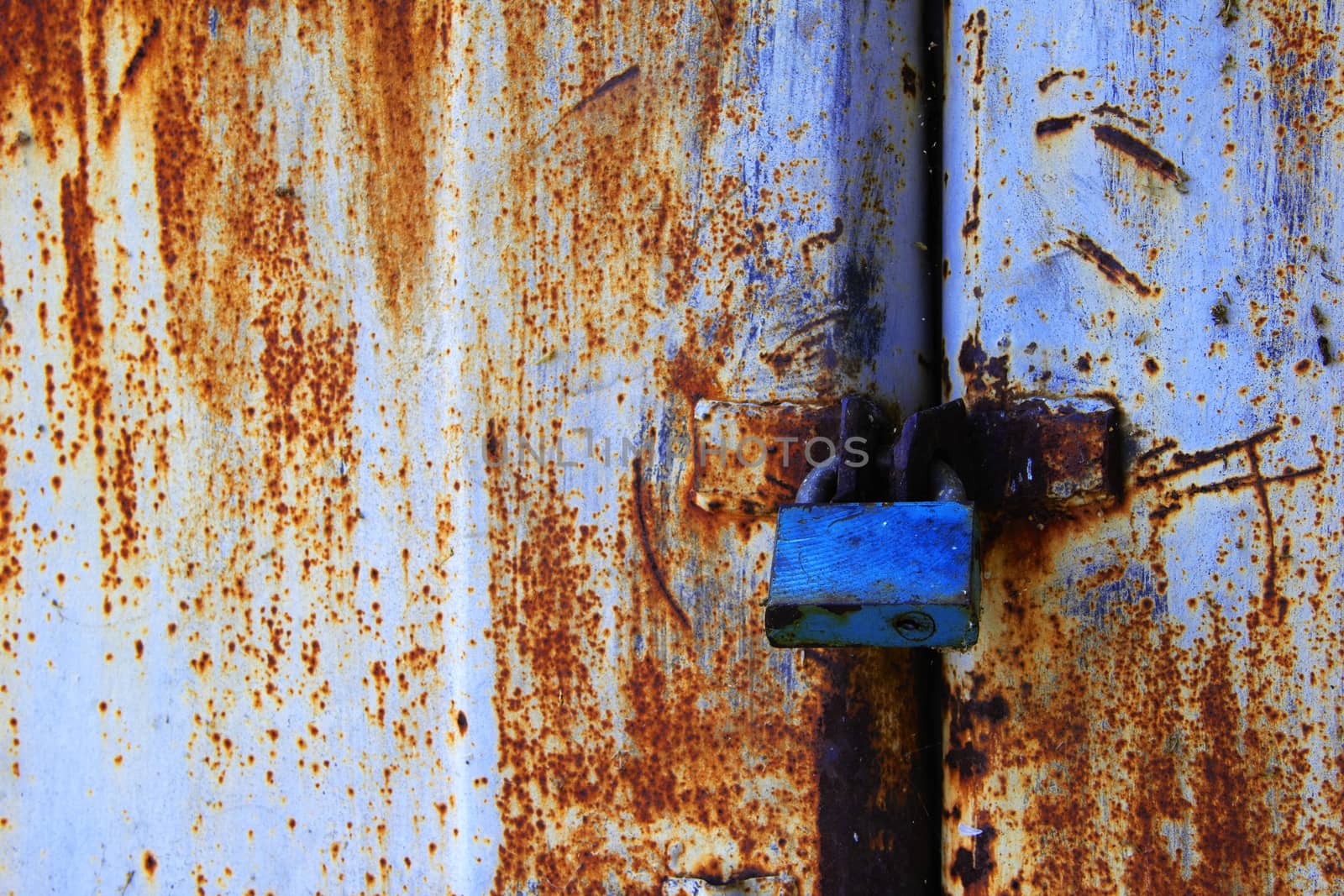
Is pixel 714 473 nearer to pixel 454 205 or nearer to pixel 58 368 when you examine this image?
pixel 454 205

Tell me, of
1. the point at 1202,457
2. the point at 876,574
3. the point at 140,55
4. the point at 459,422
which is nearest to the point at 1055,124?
the point at 1202,457

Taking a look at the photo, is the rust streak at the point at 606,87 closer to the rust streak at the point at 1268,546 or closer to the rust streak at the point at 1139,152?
the rust streak at the point at 1139,152

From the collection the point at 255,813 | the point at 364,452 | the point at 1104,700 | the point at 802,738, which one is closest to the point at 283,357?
the point at 364,452

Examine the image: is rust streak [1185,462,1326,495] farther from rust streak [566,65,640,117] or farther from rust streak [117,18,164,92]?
rust streak [117,18,164,92]

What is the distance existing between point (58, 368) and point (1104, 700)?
3.01 feet

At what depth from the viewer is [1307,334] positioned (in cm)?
60

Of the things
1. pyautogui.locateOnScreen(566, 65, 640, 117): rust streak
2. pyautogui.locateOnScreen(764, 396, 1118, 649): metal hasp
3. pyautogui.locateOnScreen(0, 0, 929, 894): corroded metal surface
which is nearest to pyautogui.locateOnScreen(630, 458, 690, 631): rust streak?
pyautogui.locateOnScreen(0, 0, 929, 894): corroded metal surface

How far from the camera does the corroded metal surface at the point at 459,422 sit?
0.66 metres

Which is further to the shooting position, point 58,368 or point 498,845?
point 58,368

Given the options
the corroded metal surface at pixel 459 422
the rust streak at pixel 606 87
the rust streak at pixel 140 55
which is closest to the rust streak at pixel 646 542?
Result: the corroded metal surface at pixel 459 422

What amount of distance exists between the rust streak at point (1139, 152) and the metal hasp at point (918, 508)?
0.51 feet

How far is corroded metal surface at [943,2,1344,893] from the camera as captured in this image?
0.59 m

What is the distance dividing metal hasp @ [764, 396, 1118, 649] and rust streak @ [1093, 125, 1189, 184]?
0.16m

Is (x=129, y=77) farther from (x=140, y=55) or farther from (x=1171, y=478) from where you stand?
(x=1171, y=478)
